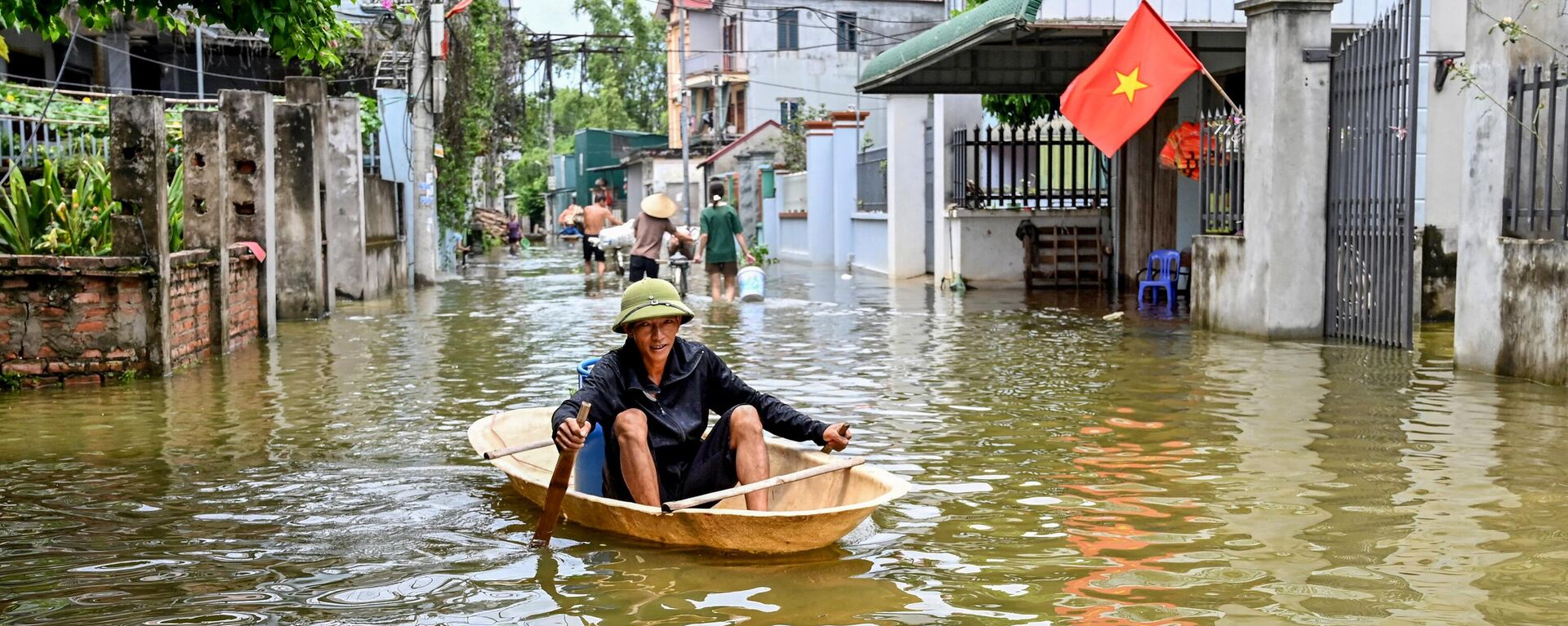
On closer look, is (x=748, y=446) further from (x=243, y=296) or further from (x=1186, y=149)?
(x=1186, y=149)

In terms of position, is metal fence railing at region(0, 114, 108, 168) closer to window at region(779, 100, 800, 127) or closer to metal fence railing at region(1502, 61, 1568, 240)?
metal fence railing at region(1502, 61, 1568, 240)

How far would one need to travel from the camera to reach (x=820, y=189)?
119 feet

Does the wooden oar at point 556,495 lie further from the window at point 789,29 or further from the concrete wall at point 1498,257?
the window at point 789,29

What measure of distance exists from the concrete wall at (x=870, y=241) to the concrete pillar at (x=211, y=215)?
15.9m

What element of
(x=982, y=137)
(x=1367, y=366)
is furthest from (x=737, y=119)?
(x=1367, y=366)

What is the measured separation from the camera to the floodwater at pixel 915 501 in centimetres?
583

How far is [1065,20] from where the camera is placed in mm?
17281

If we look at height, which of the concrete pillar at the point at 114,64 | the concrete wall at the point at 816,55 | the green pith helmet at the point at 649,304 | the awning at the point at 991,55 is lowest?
the green pith helmet at the point at 649,304

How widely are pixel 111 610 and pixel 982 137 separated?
73.1 ft

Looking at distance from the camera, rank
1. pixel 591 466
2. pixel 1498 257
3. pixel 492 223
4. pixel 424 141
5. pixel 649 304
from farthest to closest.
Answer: pixel 492 223 → pixel 424 141 → pixel 1498 257 → pixel 591 466 → pixel 649 304

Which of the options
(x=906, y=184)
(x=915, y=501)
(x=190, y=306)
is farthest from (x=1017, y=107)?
(x=915, y=501)

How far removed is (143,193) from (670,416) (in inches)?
290

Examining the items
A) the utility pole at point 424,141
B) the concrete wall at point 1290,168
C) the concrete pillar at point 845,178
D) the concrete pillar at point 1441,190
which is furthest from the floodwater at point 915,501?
the concrete pillar at point 845,178

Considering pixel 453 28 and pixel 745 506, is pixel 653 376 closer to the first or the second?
pixel 745 506
